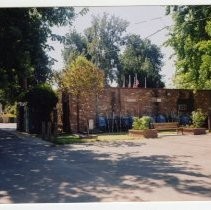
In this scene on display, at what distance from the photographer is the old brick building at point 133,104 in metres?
27.9

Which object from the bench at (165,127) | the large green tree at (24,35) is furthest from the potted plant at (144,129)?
the large green tree at (24,35)

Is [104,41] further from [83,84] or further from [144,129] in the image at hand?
[144,129]

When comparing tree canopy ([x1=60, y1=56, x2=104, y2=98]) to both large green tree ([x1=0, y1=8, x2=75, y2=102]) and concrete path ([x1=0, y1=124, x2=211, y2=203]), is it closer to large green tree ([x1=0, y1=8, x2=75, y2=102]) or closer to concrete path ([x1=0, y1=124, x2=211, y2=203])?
large green tree ([x1=0, y1=8, x2=75, y2=102])

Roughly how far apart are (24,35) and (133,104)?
1304cm

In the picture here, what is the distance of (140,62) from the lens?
53.5m

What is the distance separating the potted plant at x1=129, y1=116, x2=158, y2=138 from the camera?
21078 mm

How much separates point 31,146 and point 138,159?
6.61 metres

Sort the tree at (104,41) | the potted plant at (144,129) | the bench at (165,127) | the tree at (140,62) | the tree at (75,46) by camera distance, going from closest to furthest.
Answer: the potted plant at (144,129), the bench at (165,127), the tree at (104,41), the tree at (75,46), the tree at (140,62)

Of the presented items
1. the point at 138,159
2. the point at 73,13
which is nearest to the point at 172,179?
the point at 138,159

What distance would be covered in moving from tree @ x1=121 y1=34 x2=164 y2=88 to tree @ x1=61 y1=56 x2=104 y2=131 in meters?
22.4

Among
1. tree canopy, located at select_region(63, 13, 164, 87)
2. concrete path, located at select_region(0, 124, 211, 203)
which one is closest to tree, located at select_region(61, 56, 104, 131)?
concrete path, located at select_region(0, 124, 211, 203)

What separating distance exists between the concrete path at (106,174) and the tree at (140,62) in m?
35.0

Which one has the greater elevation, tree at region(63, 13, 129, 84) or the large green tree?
tree at region(63, 13, 129, 84)

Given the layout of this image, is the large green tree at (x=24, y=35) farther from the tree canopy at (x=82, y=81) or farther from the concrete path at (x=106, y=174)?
the tree canopy at (x=82, y=81)
